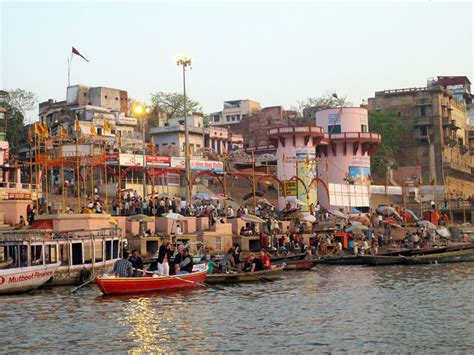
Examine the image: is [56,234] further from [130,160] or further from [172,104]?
[172,104]

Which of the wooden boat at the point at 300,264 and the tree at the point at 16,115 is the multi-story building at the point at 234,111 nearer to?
the tree at the point at 16,115

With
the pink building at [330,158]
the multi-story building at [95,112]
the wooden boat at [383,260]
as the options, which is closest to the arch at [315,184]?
the pink building at [330,158]

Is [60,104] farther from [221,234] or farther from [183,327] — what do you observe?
[183,327]

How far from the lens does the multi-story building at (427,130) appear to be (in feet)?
277

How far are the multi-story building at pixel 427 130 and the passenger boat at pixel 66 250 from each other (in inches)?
2199

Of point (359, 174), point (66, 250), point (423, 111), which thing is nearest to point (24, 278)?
point (66, 250)

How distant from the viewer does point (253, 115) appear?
306 feet

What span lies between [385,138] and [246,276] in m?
54.2

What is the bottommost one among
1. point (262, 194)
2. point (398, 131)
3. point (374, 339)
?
point (374, 339)

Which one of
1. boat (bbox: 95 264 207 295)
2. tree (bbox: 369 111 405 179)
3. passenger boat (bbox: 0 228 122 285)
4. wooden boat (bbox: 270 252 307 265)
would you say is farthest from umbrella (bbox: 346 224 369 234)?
tree (bbox: 369 111 405 179)

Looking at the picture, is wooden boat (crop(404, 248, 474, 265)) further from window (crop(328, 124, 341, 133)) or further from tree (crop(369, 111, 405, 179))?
tree (crop(369, 111, 405, 179))

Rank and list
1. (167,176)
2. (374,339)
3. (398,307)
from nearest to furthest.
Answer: (374,339), (398,307), (167,176)

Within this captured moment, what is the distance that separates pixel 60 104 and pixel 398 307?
5751 centimetres

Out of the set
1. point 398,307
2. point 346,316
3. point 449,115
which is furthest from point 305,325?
point 449,115
